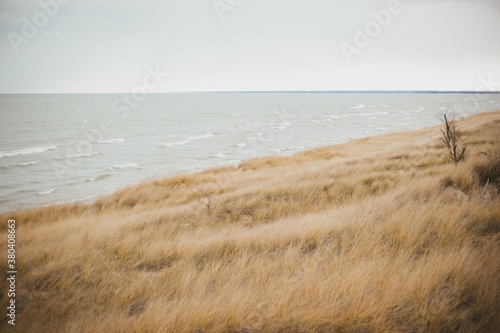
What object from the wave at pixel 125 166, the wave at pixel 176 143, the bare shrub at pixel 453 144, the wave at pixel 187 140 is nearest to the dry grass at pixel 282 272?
the bare shrub at pixel 453 144

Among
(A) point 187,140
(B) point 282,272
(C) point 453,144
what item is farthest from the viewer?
(A) point 187,140

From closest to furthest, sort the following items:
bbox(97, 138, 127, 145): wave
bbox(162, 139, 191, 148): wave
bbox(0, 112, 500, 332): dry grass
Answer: bbox(0, 112, 500, 332): dry grass → bbox(162, 139, 191, 148): wave → bbox(97, 138, 127, 145): wave

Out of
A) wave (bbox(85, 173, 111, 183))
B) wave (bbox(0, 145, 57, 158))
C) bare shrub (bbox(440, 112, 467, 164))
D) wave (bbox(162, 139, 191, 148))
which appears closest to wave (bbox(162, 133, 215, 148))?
wave (bbox(162, 139, 191, 148))

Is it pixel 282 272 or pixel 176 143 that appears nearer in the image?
pixel 282 272

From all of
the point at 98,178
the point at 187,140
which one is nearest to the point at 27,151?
the point at 98,178

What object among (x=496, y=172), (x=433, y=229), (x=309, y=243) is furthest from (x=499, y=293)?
(x=496, y=172)

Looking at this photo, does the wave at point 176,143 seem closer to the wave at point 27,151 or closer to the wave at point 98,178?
the wave at point 98,178

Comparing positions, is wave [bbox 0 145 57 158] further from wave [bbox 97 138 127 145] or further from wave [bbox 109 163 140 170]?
wave [bbox 109 163 140 170]

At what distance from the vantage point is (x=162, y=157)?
22.5 m

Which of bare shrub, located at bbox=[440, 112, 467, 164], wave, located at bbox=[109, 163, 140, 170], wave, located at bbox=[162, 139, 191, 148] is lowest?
wave, located at bbox=[109, 163, 140, 170]

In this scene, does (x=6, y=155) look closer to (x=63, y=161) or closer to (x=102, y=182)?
(x=63, y=161)

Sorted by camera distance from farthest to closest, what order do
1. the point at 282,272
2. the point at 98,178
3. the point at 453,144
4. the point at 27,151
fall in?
1. the point at 27,151
2. the point at 98,178
3. the point at 453,144
4. the point at 282,272

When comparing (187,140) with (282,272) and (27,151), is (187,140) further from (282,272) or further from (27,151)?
(282,272)

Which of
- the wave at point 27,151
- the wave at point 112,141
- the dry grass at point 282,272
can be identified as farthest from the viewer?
the wave at point 112,141
